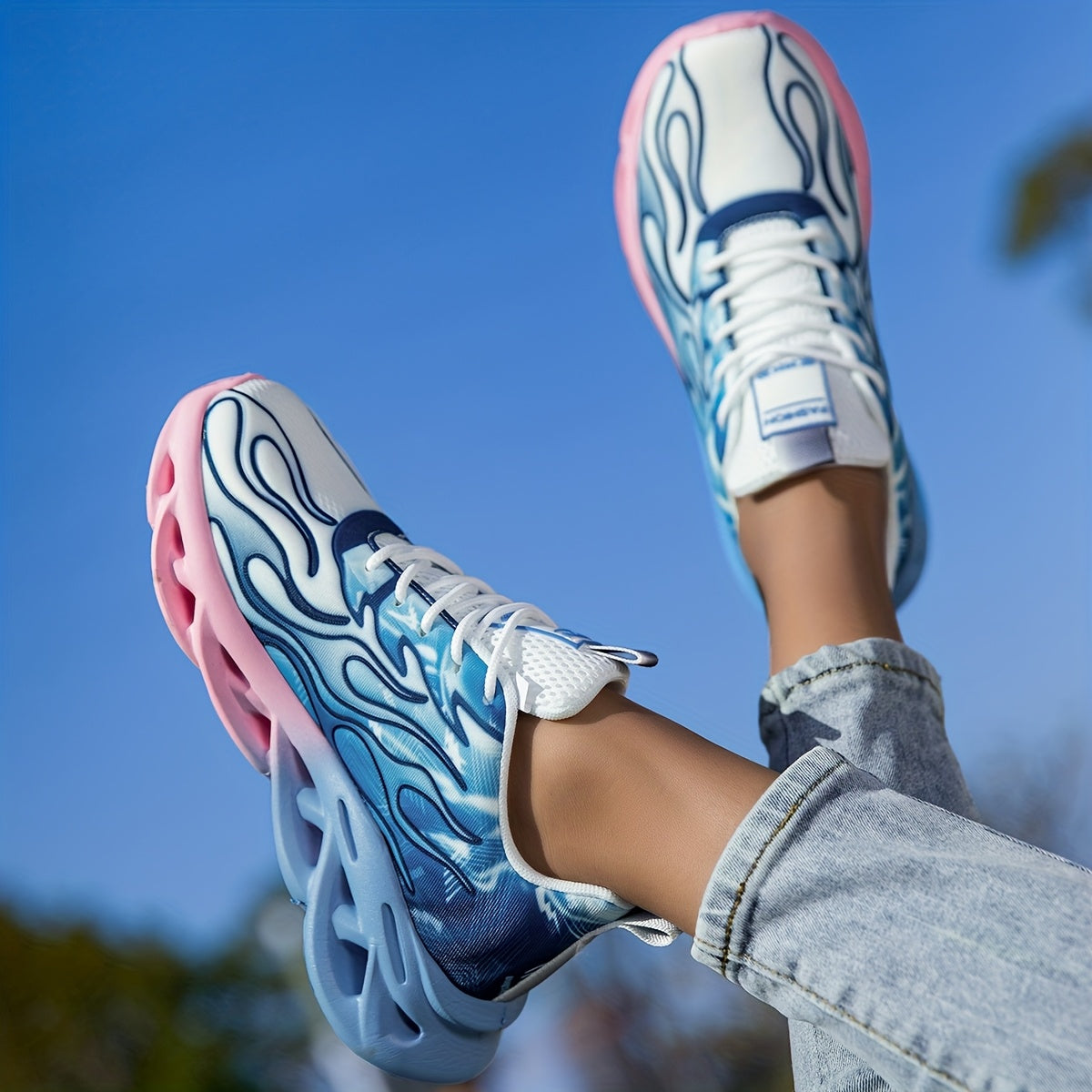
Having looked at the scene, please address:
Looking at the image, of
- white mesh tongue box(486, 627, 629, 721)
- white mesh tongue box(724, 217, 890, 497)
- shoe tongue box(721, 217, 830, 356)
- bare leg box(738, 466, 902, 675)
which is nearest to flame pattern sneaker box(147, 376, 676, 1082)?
white mesh tongue box(486, 627, 629, 721)

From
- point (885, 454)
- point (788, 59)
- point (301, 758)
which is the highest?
point (788, 59)

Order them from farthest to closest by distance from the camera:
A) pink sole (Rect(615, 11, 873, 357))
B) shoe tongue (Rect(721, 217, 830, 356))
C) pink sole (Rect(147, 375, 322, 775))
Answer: pink sole (Rect(615, 11, 873, 357)), shoe tongue (Rect(721, 217, 830, 356)), pink sole (Rect(147, 375, 322, 775))

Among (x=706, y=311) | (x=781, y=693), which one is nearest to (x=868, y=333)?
(x=706, y=311)

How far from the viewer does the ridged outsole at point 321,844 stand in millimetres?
795

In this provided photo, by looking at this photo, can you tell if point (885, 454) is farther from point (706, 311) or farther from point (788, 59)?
point (788, 59)

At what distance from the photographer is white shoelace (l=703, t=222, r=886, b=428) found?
3.76 ft

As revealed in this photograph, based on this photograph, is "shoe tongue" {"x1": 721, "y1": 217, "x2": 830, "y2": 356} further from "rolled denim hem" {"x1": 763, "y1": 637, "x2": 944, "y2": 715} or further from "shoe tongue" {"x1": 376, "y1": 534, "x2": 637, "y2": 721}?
"shoe tongue" {"x1": 376, "y1": 534, "x2": 637, "y2": 721}

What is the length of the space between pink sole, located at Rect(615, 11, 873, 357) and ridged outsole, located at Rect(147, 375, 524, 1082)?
2.32 feet

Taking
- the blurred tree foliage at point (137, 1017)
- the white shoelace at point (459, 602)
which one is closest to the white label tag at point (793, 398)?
the white shoelace at point (459, 602)

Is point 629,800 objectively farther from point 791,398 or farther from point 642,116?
point 642,116

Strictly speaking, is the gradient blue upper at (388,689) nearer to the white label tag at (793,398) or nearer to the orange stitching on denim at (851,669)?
the orange stitching on denim at (851,669)

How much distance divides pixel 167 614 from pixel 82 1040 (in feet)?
3.18

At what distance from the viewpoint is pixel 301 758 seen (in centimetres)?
85

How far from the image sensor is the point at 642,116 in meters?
1.38
